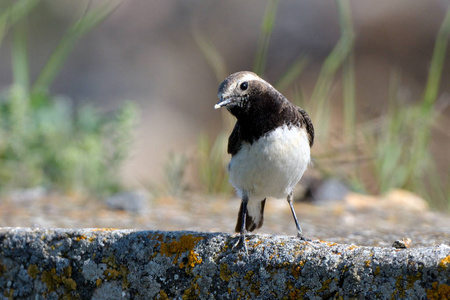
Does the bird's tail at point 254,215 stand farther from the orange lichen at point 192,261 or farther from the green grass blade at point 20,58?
the green grass blade at point 20,58

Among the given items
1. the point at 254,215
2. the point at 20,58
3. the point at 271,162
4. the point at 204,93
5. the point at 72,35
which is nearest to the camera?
the point at 271,162

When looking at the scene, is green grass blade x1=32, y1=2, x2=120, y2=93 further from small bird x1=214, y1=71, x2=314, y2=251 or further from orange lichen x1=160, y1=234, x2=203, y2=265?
orange lichen x1=160, y1=234, x2=203, y2=265

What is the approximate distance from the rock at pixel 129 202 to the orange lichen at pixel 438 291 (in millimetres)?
2669

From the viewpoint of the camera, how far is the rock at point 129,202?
4.53 metres

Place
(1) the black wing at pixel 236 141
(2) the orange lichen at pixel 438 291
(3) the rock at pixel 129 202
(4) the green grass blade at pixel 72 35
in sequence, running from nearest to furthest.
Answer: (2) the orange lichen at pixel 438 291 → (1) the black wing at pixel 236 141 → (3) the rock at pixel 129 202 → (4) the green grass blade at pixel 72 35

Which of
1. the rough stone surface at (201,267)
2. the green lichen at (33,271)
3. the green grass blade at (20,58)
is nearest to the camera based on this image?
the rough stone surface at (201,267)

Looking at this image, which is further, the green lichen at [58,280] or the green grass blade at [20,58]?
the green grass blade at [20,58]

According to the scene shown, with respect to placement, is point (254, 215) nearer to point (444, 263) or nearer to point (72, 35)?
point (444, 263)

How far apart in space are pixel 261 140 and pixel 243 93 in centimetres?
24

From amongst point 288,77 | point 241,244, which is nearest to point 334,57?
point 288,77

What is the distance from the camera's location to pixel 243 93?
116 inches

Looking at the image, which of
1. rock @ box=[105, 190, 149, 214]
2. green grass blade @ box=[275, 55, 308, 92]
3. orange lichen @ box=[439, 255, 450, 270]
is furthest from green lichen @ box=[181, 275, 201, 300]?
green grass blade @ box=[275, 55, 308, 92]

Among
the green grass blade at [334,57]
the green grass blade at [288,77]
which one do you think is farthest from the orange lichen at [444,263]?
the green grass blade at [334,57]

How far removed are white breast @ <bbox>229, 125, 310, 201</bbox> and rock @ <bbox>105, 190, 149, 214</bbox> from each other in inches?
62.5
